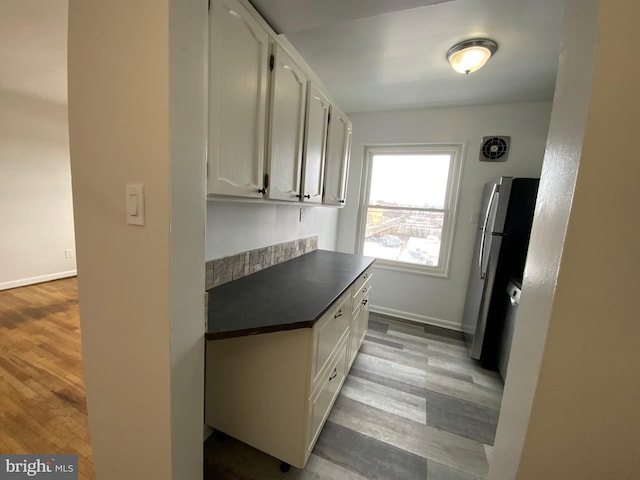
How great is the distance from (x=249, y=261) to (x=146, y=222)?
1045 mm

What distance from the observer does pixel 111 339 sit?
2.99 ft

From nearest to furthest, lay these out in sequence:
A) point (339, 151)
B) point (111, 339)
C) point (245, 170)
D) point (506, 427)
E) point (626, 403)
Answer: point (626, 403) < point (506, 427) < point (111, 339) < point (245, 170) < point (339, 151)

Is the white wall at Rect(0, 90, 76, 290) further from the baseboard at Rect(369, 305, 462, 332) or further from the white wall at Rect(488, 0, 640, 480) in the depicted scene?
the white wall at Rect(488, 0, 640, 480)

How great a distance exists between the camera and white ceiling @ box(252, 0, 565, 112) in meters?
1.19

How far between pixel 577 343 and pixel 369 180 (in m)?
2.93

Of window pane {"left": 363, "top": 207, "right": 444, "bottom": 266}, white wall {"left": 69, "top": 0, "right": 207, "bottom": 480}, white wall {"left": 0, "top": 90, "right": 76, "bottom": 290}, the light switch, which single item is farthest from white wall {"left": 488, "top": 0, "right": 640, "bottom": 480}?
white wall {"left": 0, "top": 90, "right": 76, "bottom": 290}

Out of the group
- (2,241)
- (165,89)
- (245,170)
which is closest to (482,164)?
(245,170)

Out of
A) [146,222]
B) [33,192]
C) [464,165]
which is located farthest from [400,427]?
[33,192]

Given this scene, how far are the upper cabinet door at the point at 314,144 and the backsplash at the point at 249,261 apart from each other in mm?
524

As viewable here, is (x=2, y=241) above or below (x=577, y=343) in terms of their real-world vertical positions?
below

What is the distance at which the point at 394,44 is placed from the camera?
5.72 ft

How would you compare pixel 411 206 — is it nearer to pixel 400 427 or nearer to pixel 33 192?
pixel 400 427

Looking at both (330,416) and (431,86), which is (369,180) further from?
(330,416)

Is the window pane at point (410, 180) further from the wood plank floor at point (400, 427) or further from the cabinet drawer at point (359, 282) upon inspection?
the wood plank floor at point (400, 427)
